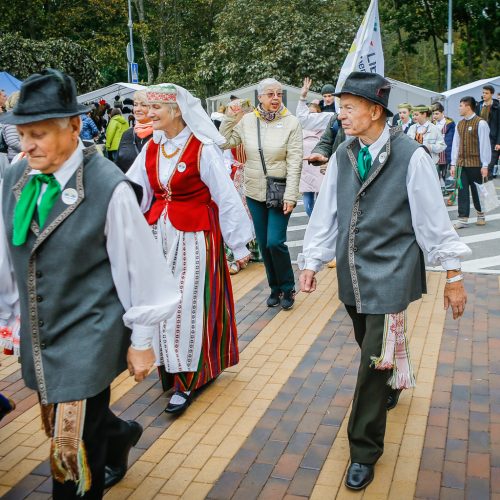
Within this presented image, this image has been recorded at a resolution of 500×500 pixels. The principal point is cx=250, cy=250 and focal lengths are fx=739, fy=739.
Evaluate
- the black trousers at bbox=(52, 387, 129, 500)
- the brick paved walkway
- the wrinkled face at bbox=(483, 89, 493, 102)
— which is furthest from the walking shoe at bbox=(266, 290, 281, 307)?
the wrinkled face at bbox=(483, 89, 493, 102)

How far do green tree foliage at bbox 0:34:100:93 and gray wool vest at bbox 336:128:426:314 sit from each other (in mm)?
26237

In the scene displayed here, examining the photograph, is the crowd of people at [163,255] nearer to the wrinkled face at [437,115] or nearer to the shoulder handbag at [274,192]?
the shoulder handbag at [274,192]

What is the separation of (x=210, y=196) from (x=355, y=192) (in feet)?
4.32

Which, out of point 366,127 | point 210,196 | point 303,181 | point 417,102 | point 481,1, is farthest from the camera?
point 481,1

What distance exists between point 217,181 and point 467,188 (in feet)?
24.8

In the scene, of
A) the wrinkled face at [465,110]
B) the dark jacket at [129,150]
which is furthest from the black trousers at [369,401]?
the wrinkled face at [465,110]

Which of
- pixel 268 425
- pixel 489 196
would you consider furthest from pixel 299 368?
pixel 489 196

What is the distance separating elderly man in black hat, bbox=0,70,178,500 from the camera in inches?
107

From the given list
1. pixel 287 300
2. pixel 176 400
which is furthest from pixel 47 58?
pixel 176 400

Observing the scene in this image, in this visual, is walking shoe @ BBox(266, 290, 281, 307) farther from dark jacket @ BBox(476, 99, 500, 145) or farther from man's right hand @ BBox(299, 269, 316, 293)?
dark jacket @ BBox(476, 99, 500, 145)

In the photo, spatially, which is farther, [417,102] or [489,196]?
[417,102]

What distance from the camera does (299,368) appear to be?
5.37m

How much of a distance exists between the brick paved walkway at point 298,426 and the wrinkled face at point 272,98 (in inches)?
76.7

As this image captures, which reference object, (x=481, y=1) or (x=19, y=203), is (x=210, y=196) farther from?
(x=481, y=1)
